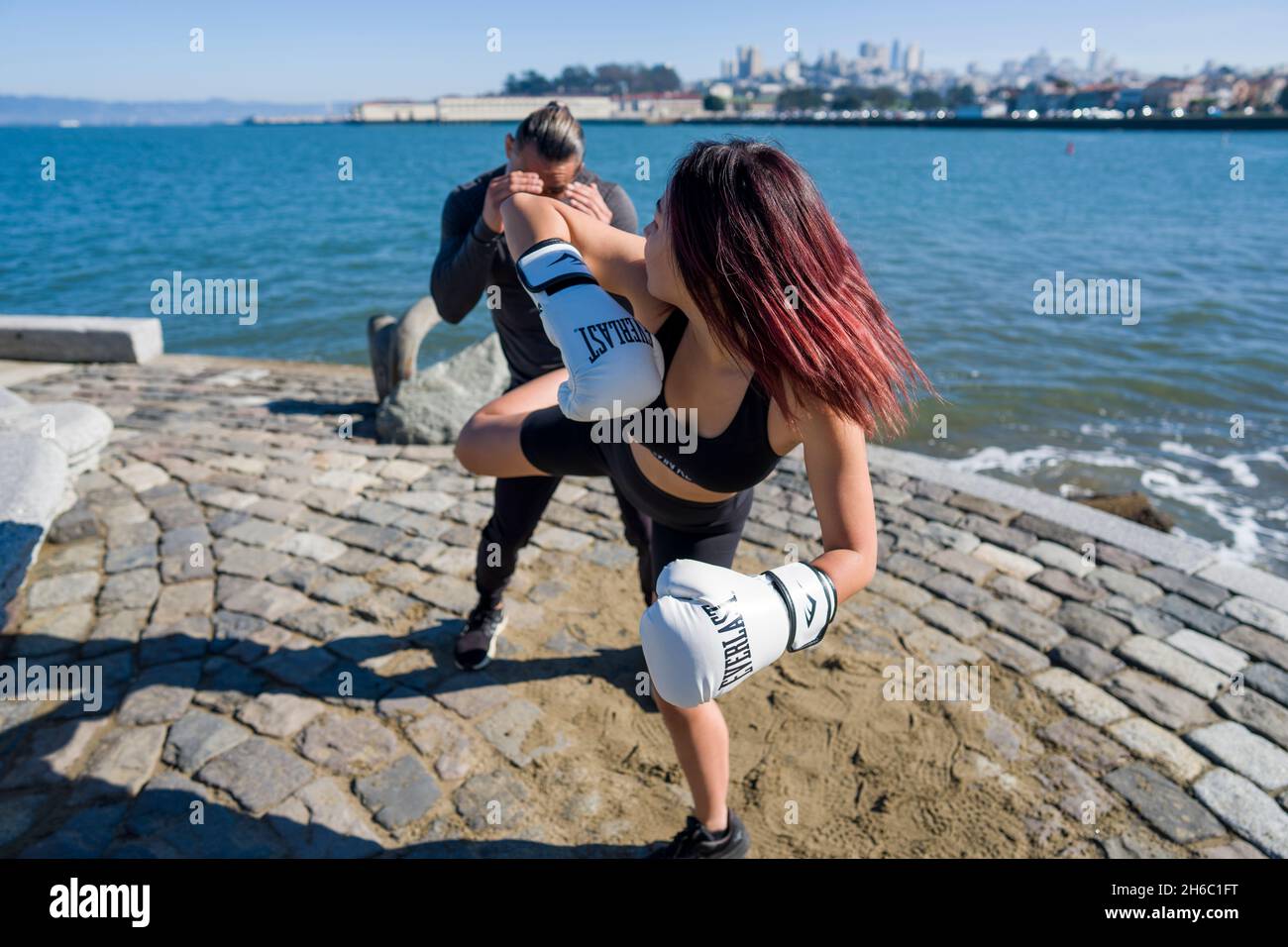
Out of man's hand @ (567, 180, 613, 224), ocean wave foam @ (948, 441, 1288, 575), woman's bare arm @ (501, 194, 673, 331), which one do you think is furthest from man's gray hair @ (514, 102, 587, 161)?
ocean wave foam @ (948, 441, 1288, 575)

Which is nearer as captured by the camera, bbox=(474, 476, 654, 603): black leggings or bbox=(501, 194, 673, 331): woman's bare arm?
bbox=(501, 194, 673, 331): woman's bare arm

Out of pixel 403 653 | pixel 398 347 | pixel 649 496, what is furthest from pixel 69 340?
pixel 649 496

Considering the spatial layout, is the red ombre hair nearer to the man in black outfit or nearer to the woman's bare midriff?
the woman's bare midriff

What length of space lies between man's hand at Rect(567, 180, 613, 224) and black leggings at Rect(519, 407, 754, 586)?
0.71 metres

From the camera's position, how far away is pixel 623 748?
10.5ft

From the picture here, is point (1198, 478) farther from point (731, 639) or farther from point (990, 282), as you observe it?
point (990, 282)

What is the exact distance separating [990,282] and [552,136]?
1615cm

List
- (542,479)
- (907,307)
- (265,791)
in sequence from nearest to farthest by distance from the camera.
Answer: (265,791) < (542,479) < (907,307)

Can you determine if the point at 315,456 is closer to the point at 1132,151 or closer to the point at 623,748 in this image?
the point at 623,748

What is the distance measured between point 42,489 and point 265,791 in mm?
1870

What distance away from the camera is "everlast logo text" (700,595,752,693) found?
1.71 metres

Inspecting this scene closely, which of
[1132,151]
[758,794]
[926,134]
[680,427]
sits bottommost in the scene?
[758,794]

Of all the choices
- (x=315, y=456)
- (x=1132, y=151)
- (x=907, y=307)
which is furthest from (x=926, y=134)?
→ (x=315, y=456)

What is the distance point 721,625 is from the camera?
1.71 m
